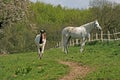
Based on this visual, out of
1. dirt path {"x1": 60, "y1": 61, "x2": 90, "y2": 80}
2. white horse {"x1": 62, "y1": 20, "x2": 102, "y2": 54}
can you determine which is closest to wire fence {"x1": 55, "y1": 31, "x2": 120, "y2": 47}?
white horse {"x1": 62, "y1": 20, "x2": 102, "y2": 54}

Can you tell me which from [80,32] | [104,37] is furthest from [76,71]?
[104,37]

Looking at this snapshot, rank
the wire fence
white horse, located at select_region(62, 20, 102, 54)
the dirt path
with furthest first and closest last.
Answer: the wire fence
white horse, located at select_region(62, 20, 102, 54)
the dirt path

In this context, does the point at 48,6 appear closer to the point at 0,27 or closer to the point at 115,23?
the point at 115,23

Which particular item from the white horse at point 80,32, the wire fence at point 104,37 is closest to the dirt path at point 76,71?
the white horse at point 80,32

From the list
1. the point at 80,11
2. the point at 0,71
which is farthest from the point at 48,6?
the point at 0,71

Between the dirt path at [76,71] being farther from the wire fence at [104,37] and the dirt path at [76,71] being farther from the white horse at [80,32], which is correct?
the wire fence at [104,37]

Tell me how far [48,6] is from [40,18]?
1456 cm

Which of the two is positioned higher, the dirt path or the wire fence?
the wire fence

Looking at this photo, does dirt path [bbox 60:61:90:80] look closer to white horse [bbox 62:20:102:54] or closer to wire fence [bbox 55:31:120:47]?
white horse [bbox 62:20:102:54]

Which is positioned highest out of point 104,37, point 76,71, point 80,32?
point 80,32

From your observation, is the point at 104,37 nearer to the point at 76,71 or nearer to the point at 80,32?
the point at 80,32

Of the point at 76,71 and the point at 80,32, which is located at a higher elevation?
the point at 80,32

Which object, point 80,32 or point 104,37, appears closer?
point 80,32

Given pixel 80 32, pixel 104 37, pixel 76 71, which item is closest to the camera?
pixel 76 71
